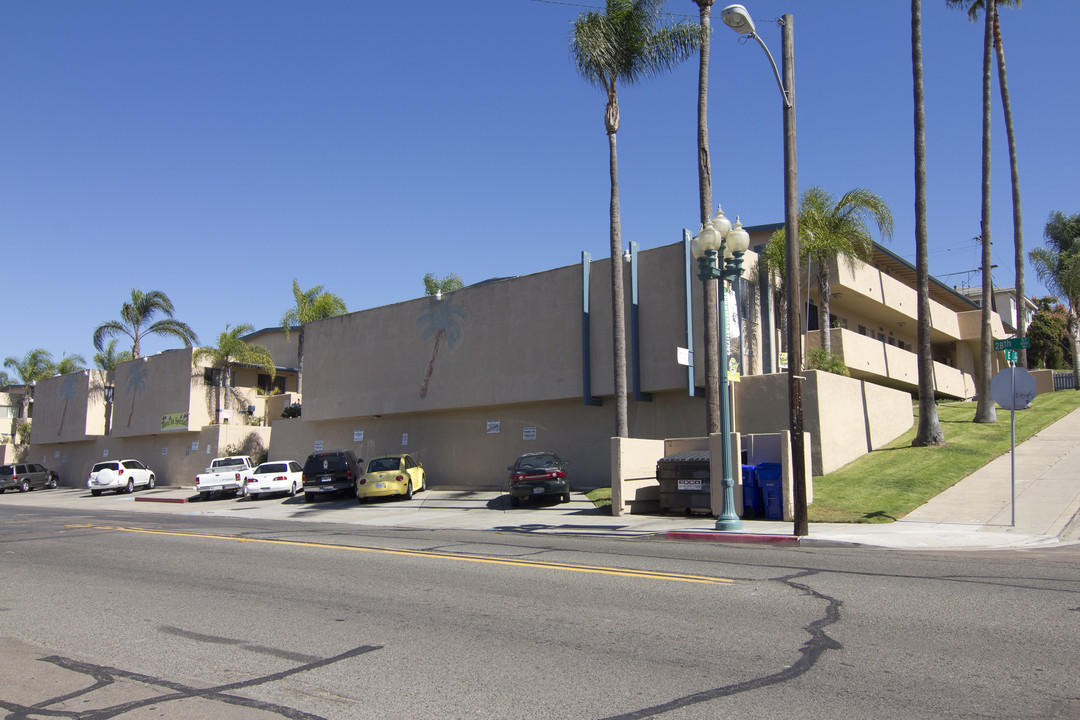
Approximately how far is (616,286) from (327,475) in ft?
38.0

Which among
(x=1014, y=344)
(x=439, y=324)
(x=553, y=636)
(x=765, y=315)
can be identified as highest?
(x=439, y=324)

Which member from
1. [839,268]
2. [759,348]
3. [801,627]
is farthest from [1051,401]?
[801,627]

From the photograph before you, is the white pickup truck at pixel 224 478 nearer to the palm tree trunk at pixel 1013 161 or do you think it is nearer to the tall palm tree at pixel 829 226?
the tall palm tree at pixel 829 226

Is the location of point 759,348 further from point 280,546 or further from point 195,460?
point 195,460

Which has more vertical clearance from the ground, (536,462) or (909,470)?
(536,462)

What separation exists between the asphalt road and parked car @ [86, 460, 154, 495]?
2928 centimetres

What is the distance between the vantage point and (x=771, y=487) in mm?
16562

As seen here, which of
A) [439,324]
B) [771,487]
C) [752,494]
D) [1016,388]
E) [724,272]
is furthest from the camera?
[439,324]

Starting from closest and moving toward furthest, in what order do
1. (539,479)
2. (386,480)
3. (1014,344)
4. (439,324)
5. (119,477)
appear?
(1014,344)
(539,479)
(386,480)
(439,324)
(119,477)

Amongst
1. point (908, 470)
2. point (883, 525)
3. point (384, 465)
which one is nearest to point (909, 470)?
point (908, 470)

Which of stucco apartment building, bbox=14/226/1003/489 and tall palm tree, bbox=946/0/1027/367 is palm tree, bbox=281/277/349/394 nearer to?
stucco apartment building, bbox=14/226/1003/489

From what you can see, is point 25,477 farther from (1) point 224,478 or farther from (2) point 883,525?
(2) point 883,525

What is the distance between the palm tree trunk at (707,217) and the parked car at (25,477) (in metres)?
41.5

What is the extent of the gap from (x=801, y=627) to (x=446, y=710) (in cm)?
328
